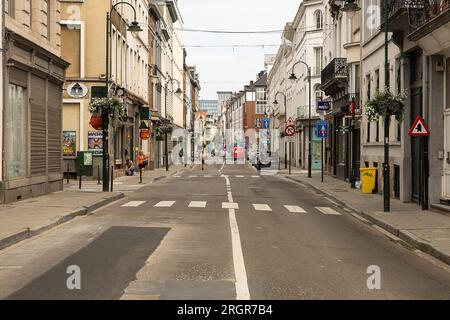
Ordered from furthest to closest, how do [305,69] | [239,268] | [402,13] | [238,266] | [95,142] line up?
[305,69] → [95,142] → [402,13] → [238,266] → [239,268]

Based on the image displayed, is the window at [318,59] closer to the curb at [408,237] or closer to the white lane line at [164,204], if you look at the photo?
the white lane line at [164,204]

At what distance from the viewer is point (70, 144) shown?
34938 millimetres

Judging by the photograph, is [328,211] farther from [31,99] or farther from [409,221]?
[31,99]

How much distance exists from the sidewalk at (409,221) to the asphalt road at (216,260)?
12.1 inches

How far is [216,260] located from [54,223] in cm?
597

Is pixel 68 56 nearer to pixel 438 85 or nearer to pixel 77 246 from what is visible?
pixel 438 85

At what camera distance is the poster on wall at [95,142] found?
34750 mm

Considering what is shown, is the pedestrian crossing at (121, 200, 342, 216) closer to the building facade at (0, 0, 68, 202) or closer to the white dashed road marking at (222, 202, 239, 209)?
the white dashed road marking at (222, 202, 239, 209)

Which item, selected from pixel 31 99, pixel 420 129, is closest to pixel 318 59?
pixel 31 99

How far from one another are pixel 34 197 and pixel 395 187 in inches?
494

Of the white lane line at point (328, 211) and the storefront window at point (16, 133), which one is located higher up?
the storefront window at point (16, 133)

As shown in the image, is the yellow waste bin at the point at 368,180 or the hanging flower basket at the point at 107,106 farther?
the yellow waste bin at the point at 368,180

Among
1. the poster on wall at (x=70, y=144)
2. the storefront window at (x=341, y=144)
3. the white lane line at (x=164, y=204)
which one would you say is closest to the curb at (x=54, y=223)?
the white lane line at (x=164, y=204)

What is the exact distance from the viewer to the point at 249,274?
9.00 m
